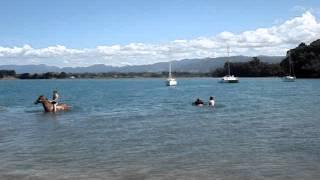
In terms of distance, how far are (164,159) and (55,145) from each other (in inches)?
304

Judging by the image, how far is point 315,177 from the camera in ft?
60.8

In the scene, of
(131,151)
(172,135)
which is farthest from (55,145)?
(172,135)

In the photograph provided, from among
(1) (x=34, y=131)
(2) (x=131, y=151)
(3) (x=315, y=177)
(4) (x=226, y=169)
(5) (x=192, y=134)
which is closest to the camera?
(3) (x=315, y=177)

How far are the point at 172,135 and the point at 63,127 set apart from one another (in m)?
10.3

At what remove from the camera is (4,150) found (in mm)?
26484

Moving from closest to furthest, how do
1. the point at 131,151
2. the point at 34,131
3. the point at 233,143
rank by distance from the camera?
the point at 131,151 < the point at 233,143 < the point at 34,131

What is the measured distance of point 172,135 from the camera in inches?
1257

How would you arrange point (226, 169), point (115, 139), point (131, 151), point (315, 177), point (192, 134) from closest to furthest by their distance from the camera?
point (315, 177)
point (226, 169)
point (131, 151)
point (115, 139)
point (192, 134)

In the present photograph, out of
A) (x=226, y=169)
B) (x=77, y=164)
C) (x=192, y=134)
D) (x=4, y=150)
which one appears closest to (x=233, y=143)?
(x=192, y=134)

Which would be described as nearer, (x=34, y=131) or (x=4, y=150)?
(x=4, y=150)

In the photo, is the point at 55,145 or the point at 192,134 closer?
the point at 55,145

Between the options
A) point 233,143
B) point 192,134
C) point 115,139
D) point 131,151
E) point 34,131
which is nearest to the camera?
point 131,151

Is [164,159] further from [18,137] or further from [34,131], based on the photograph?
[34,131]

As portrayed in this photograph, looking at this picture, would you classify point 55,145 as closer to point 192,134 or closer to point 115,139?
point 115,139
